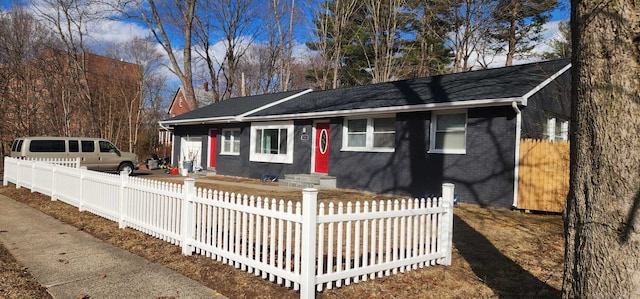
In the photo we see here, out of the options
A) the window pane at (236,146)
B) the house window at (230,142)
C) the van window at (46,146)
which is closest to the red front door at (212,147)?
the house window at (230,142)

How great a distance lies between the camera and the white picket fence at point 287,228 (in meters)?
4.41

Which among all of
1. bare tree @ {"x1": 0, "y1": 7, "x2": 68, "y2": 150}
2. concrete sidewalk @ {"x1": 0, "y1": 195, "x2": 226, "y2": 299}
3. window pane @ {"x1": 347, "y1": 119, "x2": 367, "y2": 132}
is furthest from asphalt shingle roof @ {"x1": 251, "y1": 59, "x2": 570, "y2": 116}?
bare tree @ {"x1": 0, "y1": 7, "x2": 68, "y2": 150}

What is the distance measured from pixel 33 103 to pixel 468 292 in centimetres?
2950

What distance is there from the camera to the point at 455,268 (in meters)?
5.65

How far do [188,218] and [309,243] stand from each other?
8.05ft

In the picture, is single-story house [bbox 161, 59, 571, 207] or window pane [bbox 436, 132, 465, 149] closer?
single-story house [bbox 161, 59, 571, 207]

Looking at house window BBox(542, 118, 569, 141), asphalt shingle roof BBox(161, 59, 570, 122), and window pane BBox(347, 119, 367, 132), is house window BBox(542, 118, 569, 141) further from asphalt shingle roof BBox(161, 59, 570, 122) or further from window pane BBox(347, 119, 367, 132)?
window pane BBox(347, 119, 367, 132)

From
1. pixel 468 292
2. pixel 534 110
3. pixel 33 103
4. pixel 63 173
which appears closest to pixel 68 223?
pixel 63 173

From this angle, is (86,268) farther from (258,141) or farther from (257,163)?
(258,141)

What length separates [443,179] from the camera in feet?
38.2

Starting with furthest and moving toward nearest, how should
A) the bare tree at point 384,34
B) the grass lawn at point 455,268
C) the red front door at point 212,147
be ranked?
the bare tree at point 384,34 < the red front door at point 212,147 < the grass lawn at point 455,268

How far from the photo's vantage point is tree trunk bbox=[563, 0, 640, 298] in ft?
9.56

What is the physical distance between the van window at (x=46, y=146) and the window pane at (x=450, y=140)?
49.8ft

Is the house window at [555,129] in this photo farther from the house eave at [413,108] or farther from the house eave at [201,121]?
the house eave at [201,121]
